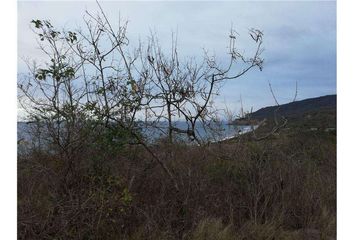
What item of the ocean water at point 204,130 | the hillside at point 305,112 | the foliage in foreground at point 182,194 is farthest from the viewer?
the hillside at point 305,112

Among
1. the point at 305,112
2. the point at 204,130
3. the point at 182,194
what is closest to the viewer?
the point at 182,194

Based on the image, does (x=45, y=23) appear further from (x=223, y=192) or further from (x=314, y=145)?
(x=314, y=145)

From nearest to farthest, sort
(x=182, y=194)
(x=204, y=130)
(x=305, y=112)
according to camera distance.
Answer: (x=182, y=194) → (x=204, y=130) → (x=305, y=112)

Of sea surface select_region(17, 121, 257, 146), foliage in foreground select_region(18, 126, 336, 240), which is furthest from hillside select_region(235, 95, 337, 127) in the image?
foliage in foreground select_region(18, 126, 336, 240)

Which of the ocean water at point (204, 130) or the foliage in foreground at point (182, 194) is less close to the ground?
the ocean water at point (204, 130)

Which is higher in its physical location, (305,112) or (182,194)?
(305,112)

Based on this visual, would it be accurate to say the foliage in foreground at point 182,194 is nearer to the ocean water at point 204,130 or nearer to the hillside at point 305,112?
the ocean water at point 204,130

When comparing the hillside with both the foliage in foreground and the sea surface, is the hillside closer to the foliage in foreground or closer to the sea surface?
the sea surface

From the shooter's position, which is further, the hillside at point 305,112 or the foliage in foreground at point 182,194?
the hillside at point 305,112

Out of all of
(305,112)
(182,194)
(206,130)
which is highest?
(305,112)

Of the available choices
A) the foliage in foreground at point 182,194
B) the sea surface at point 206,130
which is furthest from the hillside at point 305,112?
the foliage in foreground at point 182,194

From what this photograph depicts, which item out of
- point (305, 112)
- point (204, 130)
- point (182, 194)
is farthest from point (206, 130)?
point (305, 112)

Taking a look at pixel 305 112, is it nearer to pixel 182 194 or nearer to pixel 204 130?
pixel 204 130
